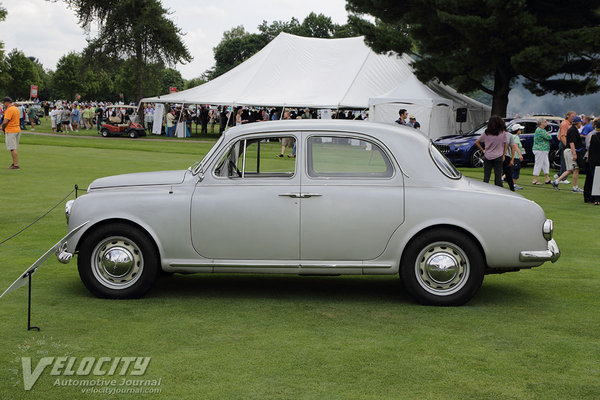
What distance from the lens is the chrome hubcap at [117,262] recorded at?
7008mm

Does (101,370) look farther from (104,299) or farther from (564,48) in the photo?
(564,48)

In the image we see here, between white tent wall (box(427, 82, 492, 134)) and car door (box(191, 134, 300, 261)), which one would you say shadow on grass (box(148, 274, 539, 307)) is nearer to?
car door (box(191, 134, 300, 261))

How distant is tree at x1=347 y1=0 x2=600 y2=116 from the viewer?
3222 cm

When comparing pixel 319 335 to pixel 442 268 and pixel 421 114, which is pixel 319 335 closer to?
pixel 442 268

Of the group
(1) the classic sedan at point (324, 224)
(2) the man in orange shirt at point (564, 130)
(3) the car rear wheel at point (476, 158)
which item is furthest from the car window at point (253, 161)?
(3) the car rear wheel at point (476, 158)

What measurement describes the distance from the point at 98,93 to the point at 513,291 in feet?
473

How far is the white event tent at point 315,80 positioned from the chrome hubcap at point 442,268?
1256 inches

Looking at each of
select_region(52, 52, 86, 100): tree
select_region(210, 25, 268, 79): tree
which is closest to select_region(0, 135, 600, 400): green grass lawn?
select_region(52, 52, 86, 100): tree

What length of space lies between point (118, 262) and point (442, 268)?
3.02m

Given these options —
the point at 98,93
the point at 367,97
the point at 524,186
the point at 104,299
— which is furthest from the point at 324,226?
the point at 98,93

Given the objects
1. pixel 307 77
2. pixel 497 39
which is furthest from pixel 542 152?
pixel 307 77

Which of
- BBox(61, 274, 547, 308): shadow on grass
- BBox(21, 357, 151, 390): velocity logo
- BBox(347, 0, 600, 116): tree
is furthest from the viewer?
BBox(347, 0, 600, 116): tree

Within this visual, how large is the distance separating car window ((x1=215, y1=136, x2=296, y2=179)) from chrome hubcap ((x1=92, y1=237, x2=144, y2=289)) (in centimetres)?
109

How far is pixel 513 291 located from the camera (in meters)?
7.86
